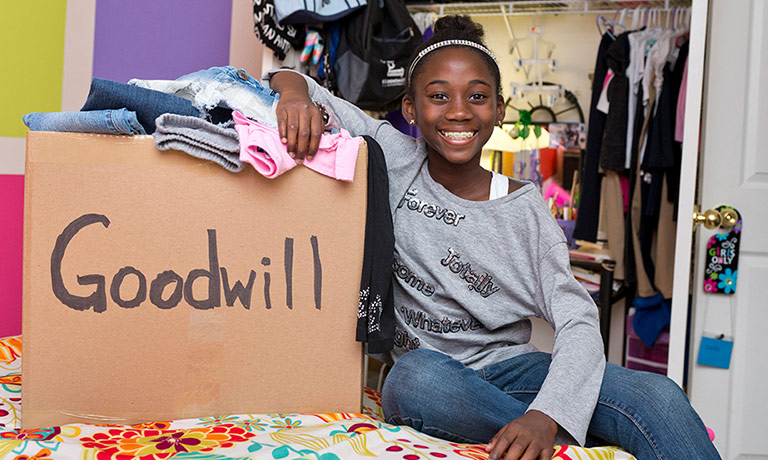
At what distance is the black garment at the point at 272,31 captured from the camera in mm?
2209

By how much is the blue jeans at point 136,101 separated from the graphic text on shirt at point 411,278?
449 millimetres

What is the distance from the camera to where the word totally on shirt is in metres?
1.00

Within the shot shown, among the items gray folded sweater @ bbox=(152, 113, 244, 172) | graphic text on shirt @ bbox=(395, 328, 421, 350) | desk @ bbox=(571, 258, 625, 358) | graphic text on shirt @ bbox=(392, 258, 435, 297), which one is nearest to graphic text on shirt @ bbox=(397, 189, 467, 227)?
graphic text on shirt @ bbox=(392, 258, 435, 297)

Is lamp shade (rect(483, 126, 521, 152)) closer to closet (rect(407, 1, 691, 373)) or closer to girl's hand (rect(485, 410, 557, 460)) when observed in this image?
closet (rect(407, 1, 691, 373))

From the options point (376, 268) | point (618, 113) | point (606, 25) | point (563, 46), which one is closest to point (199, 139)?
point (376, 268)

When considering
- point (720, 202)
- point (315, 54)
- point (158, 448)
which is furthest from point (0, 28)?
point (720, 202)

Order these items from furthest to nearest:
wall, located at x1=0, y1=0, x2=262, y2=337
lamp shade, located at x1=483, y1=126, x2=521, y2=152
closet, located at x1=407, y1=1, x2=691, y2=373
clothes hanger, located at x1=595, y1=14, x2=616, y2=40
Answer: lamp shade, located at x1=483, y1=126, x2=521, y2=152
clothes hanger, located at x1=595, y1=14, x2=616, y2=40
closet, located at x1=407, y1=1, x2=691, y2=373
wall, located at x1=0, y1=0, x2=262, y2=337

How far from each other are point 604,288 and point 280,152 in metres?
1.75

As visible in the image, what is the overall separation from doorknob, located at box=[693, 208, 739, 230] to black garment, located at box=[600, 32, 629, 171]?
2.86 feet

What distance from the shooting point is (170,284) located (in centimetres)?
104

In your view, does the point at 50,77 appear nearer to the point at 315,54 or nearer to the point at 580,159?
the point at 315,54

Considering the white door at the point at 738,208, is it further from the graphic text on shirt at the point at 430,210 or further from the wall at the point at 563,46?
the wall at the point at 563,46

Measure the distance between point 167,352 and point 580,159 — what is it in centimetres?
239

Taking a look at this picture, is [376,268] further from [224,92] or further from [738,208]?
[738,208]
